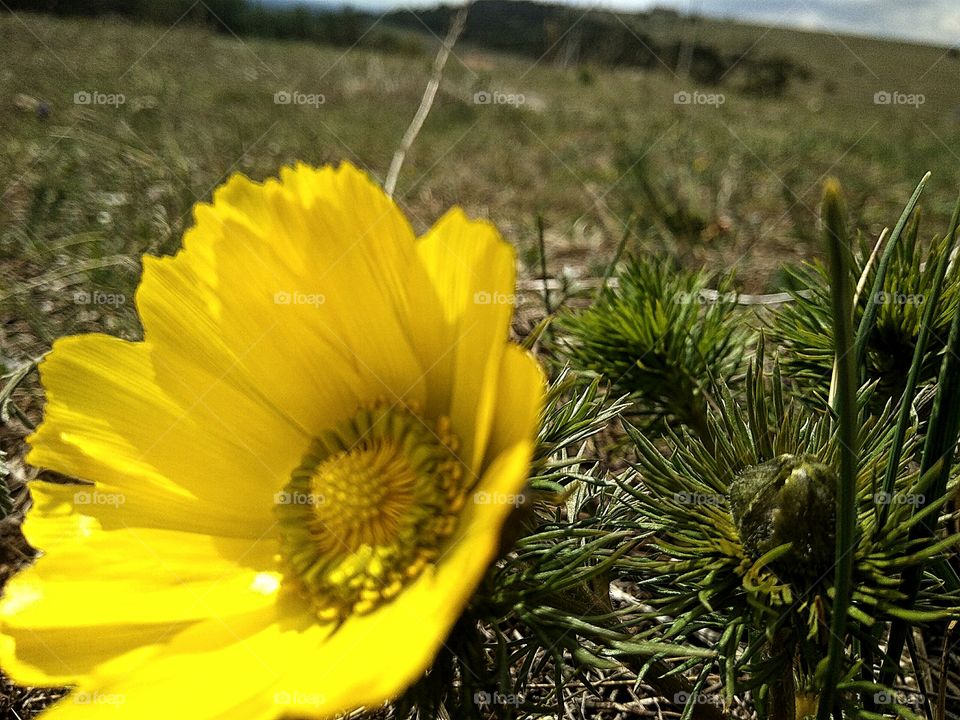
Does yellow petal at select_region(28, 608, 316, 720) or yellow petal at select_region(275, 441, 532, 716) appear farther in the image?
yellow petal at select_region(28, 608, 316, 720)

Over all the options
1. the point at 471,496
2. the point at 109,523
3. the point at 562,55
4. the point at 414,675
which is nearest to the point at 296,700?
the point at 414,675

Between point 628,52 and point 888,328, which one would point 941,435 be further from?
point 628,52

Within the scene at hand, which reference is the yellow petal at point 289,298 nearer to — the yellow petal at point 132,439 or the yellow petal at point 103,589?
the yellow petal at point 132,439

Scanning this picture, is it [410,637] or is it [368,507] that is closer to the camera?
[410,637]

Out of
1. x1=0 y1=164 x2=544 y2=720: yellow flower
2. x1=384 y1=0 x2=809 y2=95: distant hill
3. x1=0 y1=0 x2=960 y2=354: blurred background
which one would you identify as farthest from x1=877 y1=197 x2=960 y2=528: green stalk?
x1=384 y1=0 x2=809 y2=95: distant hill

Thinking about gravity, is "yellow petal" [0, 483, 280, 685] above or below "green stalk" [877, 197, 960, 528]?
below

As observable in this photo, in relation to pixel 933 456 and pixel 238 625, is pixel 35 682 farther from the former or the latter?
pixel 933 456

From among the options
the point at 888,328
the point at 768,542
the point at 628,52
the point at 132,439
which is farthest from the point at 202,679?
the point at 628,52

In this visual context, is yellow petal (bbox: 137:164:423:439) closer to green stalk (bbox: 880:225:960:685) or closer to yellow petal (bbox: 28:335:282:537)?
yellow petal (bbox: 28:335:282:537)
